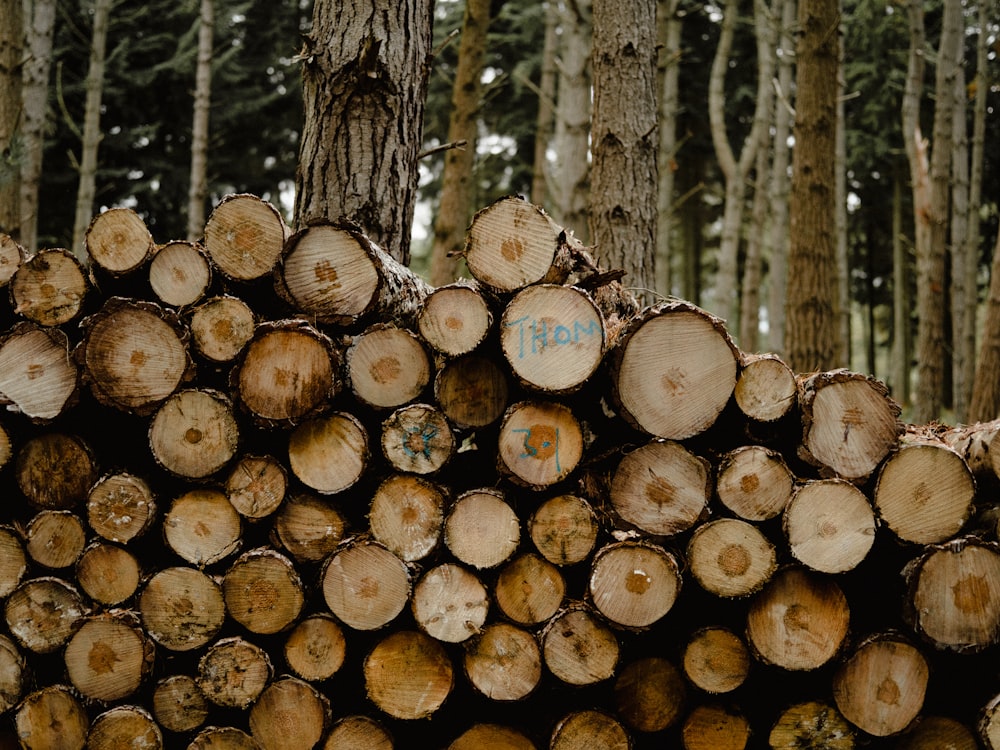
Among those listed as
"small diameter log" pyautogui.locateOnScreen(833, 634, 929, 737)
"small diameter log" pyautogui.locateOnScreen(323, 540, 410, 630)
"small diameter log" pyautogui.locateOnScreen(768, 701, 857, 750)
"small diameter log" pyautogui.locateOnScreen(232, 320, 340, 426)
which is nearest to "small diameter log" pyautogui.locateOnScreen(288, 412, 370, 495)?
"small diameter log" pyautogui.locateOnScreen(232, 320, 340, 426)

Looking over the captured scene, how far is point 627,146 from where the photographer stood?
A: 16.1 feet

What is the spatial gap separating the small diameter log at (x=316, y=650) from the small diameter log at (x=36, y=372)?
45.1 inches

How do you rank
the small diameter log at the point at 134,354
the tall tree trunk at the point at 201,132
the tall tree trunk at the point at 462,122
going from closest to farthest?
the small diameter log at the point at 134,354
the tall tree trunk at the point at 462,122
the tall tree trunk at the point at 201,132

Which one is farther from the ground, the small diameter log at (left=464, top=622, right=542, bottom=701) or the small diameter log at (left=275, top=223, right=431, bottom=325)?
the small diameter log at (left=275, top=223, right=431, bottom=325)

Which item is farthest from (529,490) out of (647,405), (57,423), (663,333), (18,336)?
(18,336)

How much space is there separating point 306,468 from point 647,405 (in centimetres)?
116

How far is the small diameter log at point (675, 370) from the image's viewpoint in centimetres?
247

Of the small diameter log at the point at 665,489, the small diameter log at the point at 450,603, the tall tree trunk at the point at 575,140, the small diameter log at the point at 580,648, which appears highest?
the tall tree trunk at the point at 575,140

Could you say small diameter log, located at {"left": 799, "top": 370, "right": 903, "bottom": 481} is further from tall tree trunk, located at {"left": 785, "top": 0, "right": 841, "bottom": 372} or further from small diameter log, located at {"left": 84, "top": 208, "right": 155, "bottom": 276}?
tall tree trunk, located at {"left": 785, "top": 0, "right": 841, "bottom": 372}

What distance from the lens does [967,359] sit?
362 inches

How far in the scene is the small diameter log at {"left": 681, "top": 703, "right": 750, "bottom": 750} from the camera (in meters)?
2.56

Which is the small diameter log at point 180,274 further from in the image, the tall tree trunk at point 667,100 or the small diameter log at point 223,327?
the tall tree trunk at point 667,100

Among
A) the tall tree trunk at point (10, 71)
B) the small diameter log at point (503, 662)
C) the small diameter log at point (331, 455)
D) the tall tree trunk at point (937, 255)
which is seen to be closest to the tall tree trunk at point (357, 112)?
the small diameter log at point (331, 455)

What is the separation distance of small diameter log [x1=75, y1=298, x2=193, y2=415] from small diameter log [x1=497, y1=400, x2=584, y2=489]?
1110 mm
